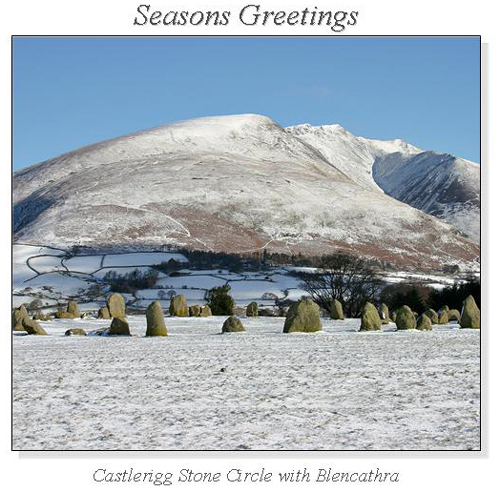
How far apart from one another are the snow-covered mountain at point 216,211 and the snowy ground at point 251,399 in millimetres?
110402

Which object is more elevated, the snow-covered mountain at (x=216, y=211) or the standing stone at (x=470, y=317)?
the snow-covered mountain at (x=216, y=211)

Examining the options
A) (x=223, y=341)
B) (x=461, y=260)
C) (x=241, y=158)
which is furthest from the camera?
(x=241, y=158)

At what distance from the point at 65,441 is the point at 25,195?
181m

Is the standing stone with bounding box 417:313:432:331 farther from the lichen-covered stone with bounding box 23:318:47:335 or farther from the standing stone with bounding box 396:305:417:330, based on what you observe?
the lichen-covered stone with bounding box 23:318:47:335

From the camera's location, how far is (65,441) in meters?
8.13

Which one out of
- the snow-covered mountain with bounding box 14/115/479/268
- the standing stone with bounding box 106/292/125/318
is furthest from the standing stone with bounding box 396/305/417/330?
the snow-covered mountain with bounding box 14/115/479/268

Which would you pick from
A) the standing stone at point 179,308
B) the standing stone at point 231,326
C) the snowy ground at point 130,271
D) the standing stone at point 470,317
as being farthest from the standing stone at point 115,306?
the snowy ground at point 130,271

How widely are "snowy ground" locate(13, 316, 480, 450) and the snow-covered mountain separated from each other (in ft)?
362

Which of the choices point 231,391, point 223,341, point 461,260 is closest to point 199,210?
point 461,260

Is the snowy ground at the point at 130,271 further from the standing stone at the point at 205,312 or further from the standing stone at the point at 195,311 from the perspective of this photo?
the standing stone at the point at 205,312

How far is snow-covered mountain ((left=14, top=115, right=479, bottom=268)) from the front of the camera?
138000mm

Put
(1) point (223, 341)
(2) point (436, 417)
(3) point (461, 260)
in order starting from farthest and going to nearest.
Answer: (3) point (461, 260) < (1) point (223, 341) < (2) point (436, 417)

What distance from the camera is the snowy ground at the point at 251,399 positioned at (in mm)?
8125
